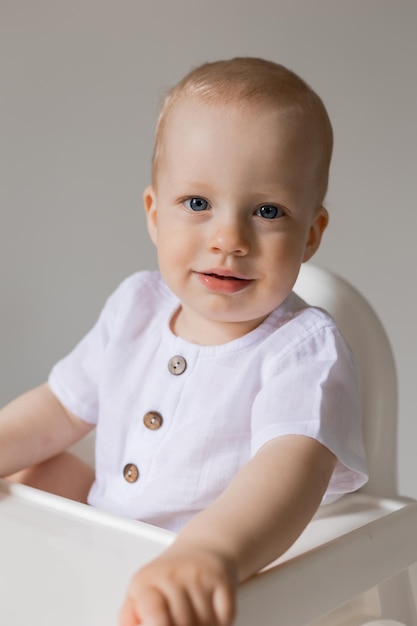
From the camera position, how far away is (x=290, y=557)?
719 mm

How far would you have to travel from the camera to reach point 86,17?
71.1 inches

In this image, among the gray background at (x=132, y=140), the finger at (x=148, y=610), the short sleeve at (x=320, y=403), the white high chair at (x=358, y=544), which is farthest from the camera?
the gray background at (x=132, y=140)

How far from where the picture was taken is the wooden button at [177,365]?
89 cm

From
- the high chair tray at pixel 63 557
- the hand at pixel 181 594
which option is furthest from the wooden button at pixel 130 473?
the hand at pixel 181 594

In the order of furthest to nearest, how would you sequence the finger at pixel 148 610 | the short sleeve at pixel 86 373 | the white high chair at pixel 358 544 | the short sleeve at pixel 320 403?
the short sleeve at pixel 86 373 < the short sleeve at pixel 320 403 < the white high chair at pixel 358 544 < the finger at pixel 148 610

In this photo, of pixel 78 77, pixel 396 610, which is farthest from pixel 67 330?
pixel 396 610

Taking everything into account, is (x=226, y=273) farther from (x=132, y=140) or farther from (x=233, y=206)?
(x=132, y=140)

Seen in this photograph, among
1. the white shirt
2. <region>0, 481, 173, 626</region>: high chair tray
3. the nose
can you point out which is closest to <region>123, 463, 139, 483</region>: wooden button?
the white shirt

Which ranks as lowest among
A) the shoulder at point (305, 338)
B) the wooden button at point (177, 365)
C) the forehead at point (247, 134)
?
the wooden button at point (177, 365)

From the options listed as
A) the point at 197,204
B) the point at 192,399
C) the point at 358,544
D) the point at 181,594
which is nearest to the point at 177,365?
the point at 192,399

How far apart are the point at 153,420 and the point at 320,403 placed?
0.18 meters

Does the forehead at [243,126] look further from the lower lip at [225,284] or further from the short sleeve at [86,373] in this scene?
the short sleeve at [86,373]

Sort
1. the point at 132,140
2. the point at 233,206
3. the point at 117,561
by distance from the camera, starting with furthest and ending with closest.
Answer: the point at 132,140 → the point at 233,206 → the point at 117,561

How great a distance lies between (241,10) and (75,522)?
1.14m
